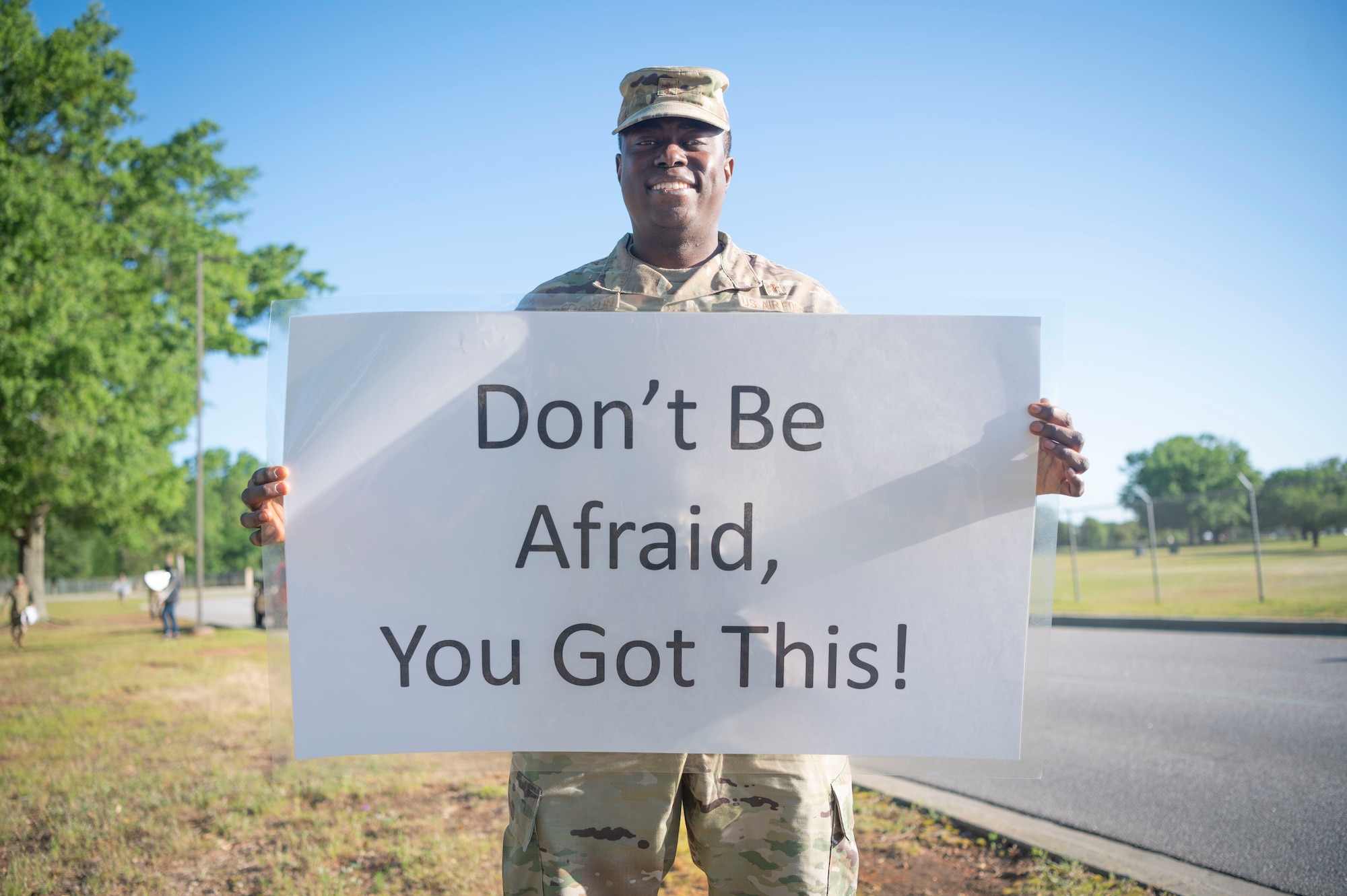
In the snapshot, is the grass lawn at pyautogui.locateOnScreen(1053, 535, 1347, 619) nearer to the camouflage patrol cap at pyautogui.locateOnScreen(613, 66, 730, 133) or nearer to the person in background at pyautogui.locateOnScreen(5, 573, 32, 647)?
the camouflage patrol cap at pyautogui.locateOnScreen(613, 66, 730, 133)

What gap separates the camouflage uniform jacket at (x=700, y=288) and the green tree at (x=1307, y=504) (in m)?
12.1

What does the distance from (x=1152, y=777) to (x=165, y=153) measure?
2056 centimetres

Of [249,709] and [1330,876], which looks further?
[249,709]

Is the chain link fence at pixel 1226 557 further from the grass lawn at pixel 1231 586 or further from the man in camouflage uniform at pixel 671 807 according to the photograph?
the man in camouflage uniform at pixel 671 807

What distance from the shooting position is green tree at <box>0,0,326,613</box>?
14008mm

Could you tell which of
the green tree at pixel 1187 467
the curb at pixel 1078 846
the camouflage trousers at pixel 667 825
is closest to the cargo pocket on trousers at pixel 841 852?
the camouflage trousers at pixel 667 825

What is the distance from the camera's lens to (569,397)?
5.90 feet

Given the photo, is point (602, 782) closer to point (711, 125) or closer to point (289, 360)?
point (289, 360)

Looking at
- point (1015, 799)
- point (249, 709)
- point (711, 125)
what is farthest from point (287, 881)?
point (249, 709)

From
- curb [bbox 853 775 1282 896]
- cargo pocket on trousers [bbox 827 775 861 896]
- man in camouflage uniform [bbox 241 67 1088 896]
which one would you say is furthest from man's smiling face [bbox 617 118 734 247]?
curb [bbox 853 775 1282 896]

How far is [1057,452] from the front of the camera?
5.72ft

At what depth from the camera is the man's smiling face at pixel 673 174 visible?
6.45 ft

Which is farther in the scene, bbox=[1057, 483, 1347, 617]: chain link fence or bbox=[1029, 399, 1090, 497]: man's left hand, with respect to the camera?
bbox=[1057, 483, 1347, 617]: chain link fence

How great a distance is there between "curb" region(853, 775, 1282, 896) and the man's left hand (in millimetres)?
1516
